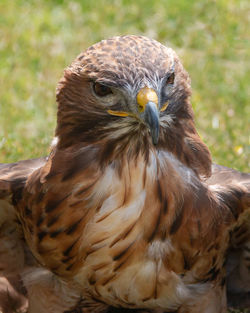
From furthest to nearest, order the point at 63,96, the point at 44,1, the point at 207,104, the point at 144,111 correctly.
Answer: the point at 44,1, the point at 207,104, the point at 63,96, the point at 144,111

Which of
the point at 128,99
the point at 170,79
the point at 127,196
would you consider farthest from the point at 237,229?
the point at 128,99

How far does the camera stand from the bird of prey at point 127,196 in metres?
3.43

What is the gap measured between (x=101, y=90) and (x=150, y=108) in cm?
35

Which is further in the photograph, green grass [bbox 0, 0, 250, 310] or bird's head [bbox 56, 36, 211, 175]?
green grass [bbox 0, 0, 250, 310]

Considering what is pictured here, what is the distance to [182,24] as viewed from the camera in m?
7.86

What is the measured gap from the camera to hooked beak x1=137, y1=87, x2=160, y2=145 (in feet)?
10.3

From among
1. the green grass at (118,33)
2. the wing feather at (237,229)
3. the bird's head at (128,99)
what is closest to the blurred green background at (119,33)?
the green grass at (118,33)

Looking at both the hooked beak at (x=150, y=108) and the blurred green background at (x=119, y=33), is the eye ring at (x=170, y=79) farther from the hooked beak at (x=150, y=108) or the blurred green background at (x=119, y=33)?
the blurred green background at (x=119, y=33)

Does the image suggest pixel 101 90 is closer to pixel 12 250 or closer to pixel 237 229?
pixel 237 229

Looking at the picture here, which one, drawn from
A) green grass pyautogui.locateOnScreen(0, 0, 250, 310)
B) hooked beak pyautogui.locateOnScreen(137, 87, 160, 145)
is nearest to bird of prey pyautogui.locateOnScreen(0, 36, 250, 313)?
hooked beak pyautogui.locateOnScreen(137, 87, 160, 145)

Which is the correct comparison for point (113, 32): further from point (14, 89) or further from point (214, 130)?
point (214, 130)

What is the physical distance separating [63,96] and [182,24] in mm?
4442

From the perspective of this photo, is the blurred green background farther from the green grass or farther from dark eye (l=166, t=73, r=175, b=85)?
dark eye (l=166, t=73, r=175, b=85)

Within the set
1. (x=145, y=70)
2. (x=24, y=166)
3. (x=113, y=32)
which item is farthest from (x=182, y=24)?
(x=145, y=70)
